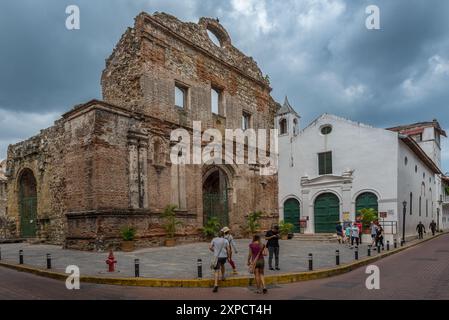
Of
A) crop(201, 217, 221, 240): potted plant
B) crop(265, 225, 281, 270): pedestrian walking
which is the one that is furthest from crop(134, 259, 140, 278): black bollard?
crop(201, 217, 221, 240): potted plant

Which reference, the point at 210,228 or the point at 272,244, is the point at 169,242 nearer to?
the point at 210,228

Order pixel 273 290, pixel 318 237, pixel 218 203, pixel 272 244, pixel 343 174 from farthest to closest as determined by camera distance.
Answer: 1. pixel 343 174
2. pixel 318 237
3. pixel 218 203
4. pixel 272 244
5. pixel 273 290

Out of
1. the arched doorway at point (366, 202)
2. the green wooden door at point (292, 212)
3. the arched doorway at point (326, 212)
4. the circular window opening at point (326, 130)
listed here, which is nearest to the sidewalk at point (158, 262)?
the arched doorway at point (366, 202)

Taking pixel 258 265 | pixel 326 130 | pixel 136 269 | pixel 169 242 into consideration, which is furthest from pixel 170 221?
pixel 326 130

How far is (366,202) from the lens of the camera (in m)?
23.1

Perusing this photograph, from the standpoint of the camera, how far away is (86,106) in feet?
49.3

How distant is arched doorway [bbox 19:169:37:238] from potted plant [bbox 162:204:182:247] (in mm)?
8719

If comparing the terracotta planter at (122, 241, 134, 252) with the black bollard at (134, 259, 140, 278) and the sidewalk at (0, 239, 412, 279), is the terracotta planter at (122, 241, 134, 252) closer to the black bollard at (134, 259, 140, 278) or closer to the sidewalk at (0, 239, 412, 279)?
the sidewalk at (0, 239, 412, 279)

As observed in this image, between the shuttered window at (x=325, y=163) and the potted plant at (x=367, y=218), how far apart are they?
459 cm

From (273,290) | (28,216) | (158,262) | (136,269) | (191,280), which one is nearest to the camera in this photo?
(273,290)

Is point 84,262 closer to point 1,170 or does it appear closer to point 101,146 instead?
point 101,146

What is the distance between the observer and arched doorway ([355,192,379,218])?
22.8 metres

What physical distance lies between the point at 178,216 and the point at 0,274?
8.14 m

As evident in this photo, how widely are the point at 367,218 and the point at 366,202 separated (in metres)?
2.54
